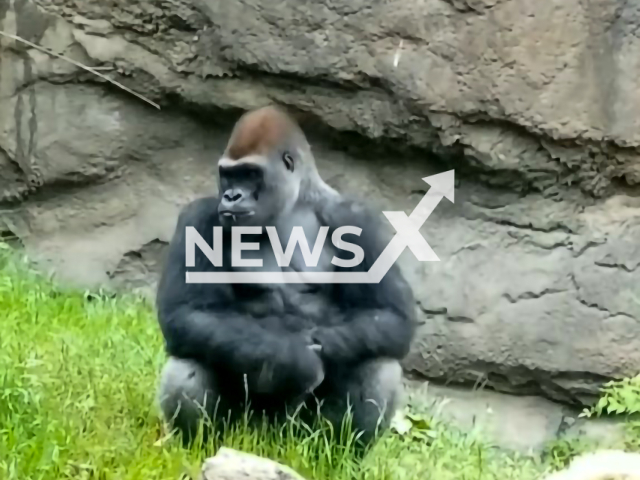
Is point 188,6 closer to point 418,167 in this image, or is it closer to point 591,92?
point 418,167

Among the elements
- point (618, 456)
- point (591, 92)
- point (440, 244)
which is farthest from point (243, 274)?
point (591, 92)

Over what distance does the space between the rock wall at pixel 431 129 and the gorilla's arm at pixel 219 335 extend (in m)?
1.40

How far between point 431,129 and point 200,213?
4.67 ft

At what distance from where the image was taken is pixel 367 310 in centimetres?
246

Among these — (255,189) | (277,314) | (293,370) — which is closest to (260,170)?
(255,189)

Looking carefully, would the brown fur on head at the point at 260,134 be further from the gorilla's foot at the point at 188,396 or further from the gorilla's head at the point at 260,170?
the gorilla's foot at the point at 188,396

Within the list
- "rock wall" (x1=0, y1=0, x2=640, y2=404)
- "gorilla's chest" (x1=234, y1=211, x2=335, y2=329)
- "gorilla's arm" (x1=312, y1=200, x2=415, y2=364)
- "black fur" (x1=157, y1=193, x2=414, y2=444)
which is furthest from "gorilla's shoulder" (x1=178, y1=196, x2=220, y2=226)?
"rock wall" (x1=0, y1=0, x2=640, y2=404)

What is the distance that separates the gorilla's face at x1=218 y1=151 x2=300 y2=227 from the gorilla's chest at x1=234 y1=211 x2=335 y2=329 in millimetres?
60

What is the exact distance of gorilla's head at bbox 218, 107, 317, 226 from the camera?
240 cm

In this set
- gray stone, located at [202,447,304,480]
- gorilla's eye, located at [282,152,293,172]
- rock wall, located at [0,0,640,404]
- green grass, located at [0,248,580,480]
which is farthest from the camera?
rock wall, located at [0,0,640,404]

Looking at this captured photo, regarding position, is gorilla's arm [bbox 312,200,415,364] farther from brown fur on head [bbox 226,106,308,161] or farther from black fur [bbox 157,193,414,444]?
brown fur on head [bbox 226,106,308,161]

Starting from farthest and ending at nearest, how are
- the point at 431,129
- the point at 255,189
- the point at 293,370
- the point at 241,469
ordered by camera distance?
the point at 431,129
the point at 255,189
the point at 293,370
the point at 241,469

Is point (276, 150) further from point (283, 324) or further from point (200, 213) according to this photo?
point (283, 324)
